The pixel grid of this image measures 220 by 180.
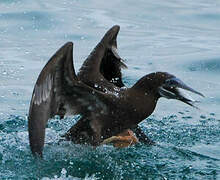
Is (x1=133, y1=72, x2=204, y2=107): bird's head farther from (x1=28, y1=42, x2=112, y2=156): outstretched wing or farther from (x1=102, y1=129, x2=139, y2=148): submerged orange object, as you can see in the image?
(x1=102, y1=129, x2=139, y2=148): submerged orange object

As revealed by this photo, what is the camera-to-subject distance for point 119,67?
8.80m

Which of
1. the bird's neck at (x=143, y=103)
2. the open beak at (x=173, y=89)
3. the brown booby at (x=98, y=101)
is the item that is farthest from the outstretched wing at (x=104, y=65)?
the open beak at (x=173, y=89)

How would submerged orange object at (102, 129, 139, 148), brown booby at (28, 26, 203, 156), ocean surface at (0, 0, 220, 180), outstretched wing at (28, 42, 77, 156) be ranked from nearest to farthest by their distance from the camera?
outstretched wing at (28, 42, 77, 156), brown booby at (28, 26, 203, 156), ocean surface at (0, 0, 220, 180), submerged orange object at (102, 129, 139, 148)

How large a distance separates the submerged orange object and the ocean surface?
66 millimetres

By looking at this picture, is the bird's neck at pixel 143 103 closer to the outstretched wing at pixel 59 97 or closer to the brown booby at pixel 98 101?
the brown booby at pixel 98 101

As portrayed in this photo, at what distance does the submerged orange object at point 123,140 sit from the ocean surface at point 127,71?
66mm

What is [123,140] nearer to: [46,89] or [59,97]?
[59,97]

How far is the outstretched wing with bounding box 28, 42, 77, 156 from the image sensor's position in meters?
7.13

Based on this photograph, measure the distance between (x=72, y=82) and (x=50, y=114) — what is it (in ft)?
1.26

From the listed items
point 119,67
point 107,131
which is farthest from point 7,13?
point 107,131

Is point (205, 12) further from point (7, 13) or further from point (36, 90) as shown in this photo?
point (36, 90)

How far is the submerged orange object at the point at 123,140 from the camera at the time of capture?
8.03 meters

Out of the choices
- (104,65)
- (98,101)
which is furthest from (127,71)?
(98,101)

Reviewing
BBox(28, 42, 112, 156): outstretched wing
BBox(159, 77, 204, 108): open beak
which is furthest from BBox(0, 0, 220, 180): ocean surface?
BBox(159, 77, 204, 108): open beak
